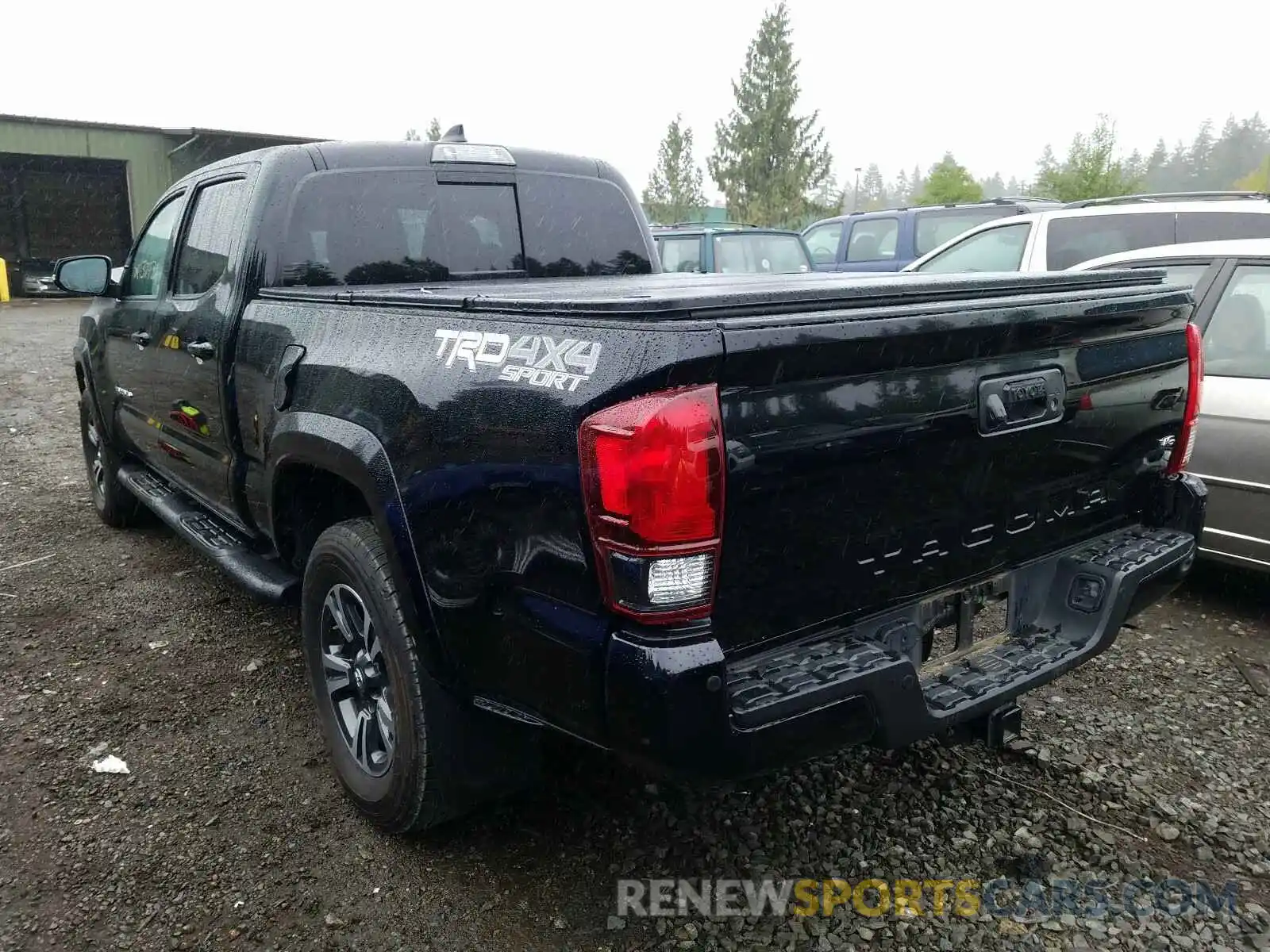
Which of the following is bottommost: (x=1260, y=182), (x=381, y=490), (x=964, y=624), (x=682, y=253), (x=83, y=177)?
(x=964, y=624)

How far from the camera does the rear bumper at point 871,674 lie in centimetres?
180

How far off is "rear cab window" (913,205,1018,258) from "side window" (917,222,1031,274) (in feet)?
15.2

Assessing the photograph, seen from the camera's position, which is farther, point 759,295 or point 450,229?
point 450,229

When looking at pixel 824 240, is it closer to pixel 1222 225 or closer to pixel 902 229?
pixel 902 229

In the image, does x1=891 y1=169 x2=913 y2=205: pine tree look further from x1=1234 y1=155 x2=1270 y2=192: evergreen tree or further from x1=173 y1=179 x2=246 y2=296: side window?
x1=173 y1=179 x2=246 y2=296: side window

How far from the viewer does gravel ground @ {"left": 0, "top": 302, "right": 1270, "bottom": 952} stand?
2357 mm

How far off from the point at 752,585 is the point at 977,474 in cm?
69

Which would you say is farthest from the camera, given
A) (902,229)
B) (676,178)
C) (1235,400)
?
(676,178)

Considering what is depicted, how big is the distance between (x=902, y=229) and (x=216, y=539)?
11.0 metres

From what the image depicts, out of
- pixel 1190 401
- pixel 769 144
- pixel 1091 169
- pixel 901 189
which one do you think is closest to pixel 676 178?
pixel 769 144

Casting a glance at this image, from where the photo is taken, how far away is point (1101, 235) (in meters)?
6.88

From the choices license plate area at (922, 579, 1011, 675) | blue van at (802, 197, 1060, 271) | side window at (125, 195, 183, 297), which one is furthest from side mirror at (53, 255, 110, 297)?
blue van at (802, 197, 1060, 271)

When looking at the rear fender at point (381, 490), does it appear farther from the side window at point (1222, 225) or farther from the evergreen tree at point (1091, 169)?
the evergreen tree at point (1091, 169)

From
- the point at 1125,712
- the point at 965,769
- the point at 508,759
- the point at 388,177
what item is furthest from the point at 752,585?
the point at 388,177
